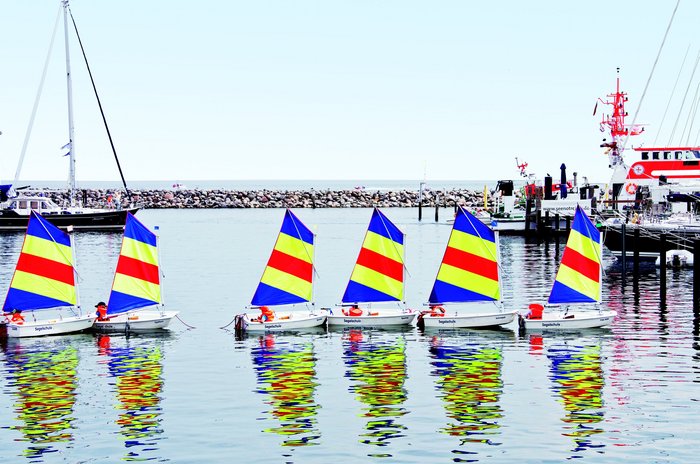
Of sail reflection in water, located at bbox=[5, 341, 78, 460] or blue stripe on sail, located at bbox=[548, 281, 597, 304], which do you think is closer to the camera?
sail reflection in water, located at bbox=[5, 341, 78, 460]

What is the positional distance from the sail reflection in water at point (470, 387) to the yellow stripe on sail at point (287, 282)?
21.1ft

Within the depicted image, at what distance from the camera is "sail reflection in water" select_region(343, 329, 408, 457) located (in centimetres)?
2748

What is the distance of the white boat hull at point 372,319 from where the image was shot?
43469 mm

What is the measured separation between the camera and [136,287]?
43.7 meters

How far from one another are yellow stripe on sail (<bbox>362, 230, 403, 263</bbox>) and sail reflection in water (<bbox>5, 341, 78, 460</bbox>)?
13177 millimetres

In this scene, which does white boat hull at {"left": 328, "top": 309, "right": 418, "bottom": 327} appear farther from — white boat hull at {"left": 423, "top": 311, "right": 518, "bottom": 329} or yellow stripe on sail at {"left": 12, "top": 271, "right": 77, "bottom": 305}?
yellow stripe on sail at {"left": 12, "top": 271, "right": 77, "bottom": 305}

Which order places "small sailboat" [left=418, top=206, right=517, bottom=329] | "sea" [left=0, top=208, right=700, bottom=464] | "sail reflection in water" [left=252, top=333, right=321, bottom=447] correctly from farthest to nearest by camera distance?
"small sailboat" [left=418, top=206, right=517, bottom=329] < "sail reflection in water" [left=252, top=333, right=321, bottom=447] < "sea" [left=0, top=208, right=700, bottom=464]

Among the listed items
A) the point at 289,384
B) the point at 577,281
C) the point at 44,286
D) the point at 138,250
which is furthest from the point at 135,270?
the point at 577,281

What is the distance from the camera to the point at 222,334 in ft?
143

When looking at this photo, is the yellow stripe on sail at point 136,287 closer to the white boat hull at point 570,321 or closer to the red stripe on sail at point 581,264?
the white boat hull at point 570,321

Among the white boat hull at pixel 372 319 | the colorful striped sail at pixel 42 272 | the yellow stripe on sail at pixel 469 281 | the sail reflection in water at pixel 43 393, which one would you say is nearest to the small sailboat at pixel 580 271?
the yellow stripe on sail at pixel 469 281

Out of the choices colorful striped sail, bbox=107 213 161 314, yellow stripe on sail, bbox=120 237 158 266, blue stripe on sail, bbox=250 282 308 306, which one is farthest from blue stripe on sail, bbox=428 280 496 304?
yellow stripe on sail, bbox=120 237 158 266

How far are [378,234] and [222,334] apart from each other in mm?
7872

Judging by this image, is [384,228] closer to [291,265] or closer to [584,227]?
[291,265]
